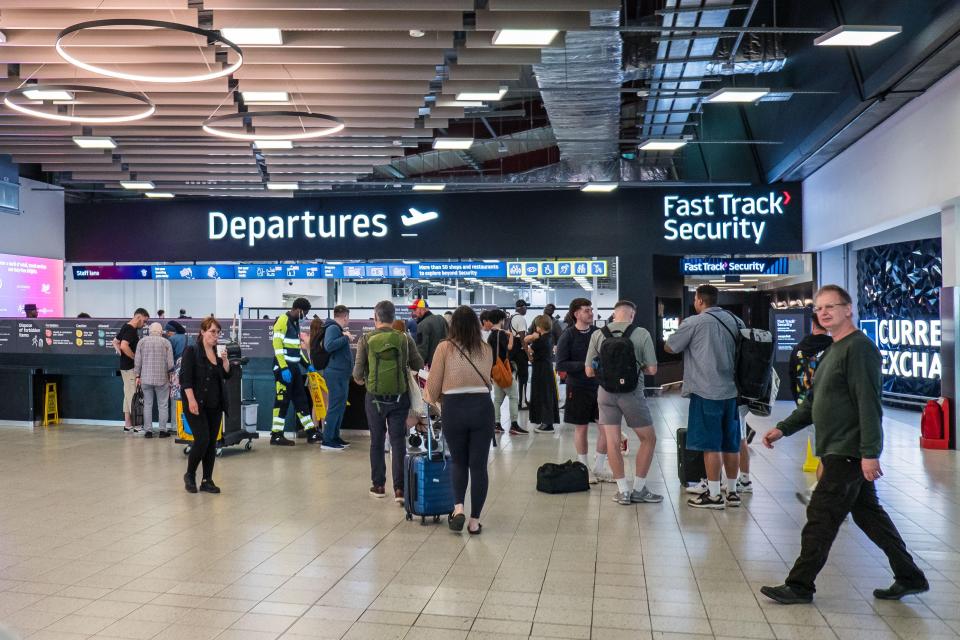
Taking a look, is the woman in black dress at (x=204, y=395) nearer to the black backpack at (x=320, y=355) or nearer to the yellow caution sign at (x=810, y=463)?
the black backpack at (x=320, y=355)

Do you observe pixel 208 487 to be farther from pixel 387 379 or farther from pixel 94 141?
pixel 94 141

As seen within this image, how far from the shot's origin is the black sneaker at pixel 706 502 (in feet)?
20.8

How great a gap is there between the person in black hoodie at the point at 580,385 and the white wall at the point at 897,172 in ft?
13.6

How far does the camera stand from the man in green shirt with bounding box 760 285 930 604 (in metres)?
3.95

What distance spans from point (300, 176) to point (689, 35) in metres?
7.01

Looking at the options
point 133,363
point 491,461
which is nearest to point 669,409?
point 491,461

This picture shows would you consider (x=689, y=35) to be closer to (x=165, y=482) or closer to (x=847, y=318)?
(x=847, y=318)

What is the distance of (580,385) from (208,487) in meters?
3.24

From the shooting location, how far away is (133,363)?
11188 mm

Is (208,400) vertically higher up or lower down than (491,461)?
higher up

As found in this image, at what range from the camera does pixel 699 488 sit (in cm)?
666

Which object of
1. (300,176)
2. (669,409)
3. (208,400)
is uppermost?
(300,176)

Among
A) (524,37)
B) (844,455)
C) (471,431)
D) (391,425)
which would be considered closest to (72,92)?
(524,37)

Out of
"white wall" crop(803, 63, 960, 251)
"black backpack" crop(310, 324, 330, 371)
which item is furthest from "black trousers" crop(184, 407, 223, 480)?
"white wall" crop(803, 63, 960, 251)
